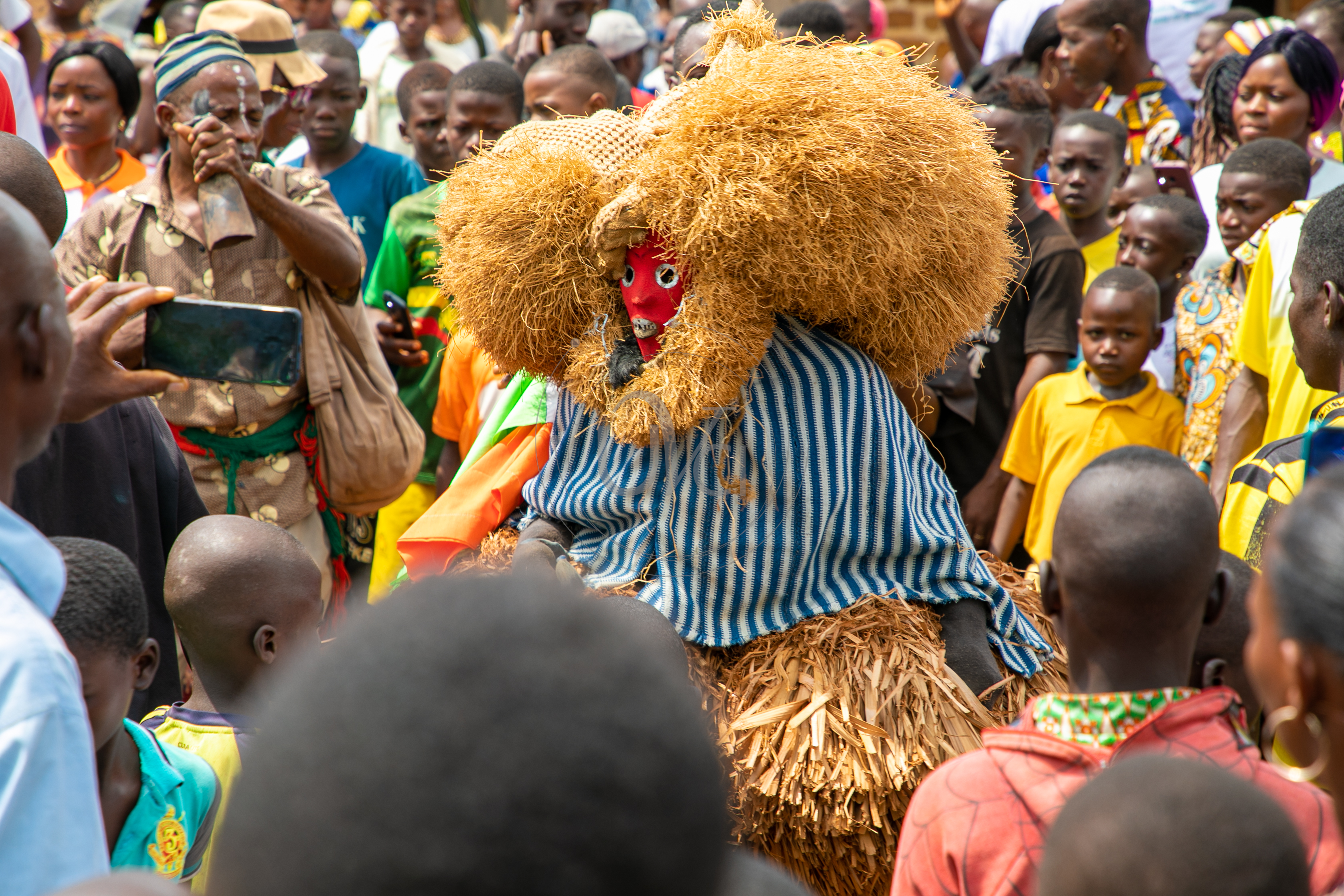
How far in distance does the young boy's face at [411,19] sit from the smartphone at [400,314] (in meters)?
3.16

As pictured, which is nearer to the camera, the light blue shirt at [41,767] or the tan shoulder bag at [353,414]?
the light blue shirt at [41,767]

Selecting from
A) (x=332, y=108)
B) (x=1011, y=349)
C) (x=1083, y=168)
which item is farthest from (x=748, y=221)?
(x=332, y=108)

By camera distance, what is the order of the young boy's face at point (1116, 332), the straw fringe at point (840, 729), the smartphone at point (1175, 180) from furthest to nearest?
the smartphone at point (1175, 180), the young boy's face at point (1116, 332), the straw fringe at point (840, 729)

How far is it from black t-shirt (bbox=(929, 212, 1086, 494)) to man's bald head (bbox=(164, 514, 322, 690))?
103 inches

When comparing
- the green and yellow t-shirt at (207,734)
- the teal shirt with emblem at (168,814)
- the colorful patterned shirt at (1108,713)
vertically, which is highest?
the colorful patterned shirt at (1108,713)

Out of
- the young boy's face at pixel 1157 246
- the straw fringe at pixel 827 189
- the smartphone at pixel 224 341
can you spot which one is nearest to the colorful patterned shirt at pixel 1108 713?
the straw fringe at pixel 827 189

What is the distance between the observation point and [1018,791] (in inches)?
69.0

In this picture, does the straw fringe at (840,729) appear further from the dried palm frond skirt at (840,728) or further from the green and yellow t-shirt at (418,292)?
the green and yellow t-shirt at (418,292)

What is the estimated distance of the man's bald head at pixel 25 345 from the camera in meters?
1.48

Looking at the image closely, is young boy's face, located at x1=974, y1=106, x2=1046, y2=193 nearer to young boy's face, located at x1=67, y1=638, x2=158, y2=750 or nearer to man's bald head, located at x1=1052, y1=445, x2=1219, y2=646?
man's bald head, located at x1=1052, y1=445, x2=1219, y2=646

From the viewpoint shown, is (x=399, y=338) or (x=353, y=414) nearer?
(x=353, y=414)

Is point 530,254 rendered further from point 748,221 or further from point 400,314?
point 400,314

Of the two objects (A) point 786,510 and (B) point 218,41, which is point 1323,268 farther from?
(B) point 218,41

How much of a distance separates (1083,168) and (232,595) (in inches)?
154
